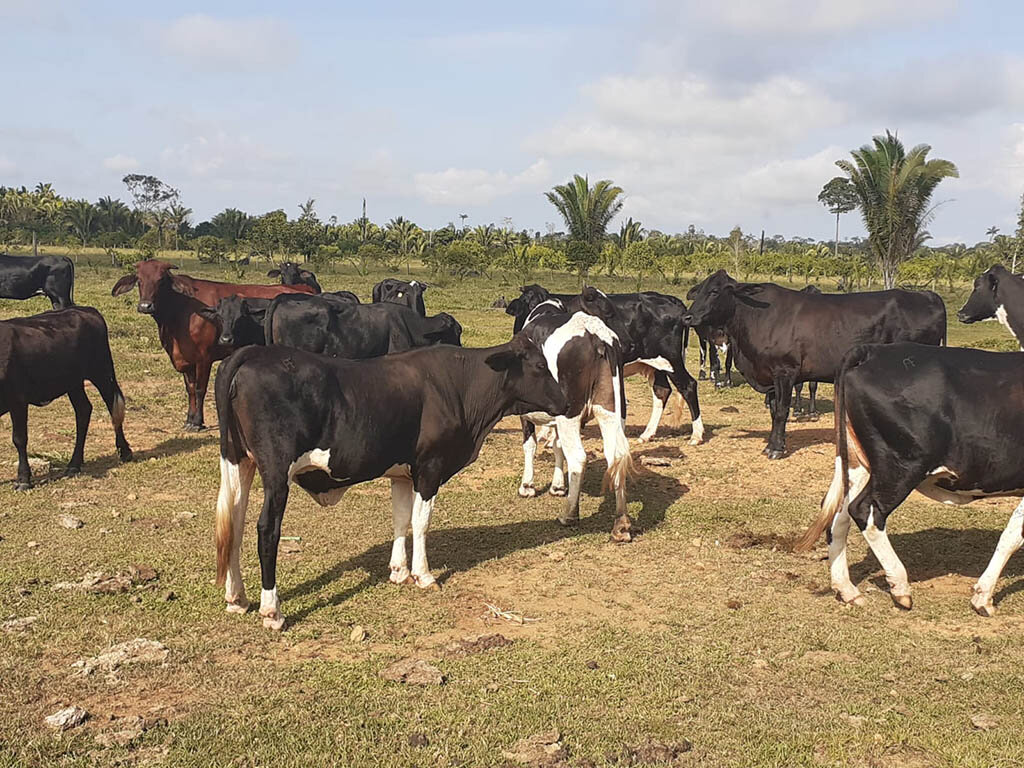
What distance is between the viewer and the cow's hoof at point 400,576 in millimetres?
7301

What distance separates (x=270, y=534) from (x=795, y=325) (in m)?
8.23

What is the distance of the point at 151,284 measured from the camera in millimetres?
13438

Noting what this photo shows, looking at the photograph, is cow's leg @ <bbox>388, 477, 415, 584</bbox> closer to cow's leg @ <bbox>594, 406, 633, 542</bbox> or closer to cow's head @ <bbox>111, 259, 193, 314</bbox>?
cow's leg @ <bbox>594, 406, 633, 542</bbox>

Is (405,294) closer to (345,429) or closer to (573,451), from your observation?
(573,451)

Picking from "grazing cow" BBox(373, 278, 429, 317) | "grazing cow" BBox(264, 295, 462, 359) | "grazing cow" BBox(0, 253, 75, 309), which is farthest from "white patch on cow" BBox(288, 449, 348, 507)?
"grazing cow" BBox(0, 253, 75, 309)

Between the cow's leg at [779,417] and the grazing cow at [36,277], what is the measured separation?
15.4m

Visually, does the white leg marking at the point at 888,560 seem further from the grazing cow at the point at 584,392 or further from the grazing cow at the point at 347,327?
the grazing cow at the point at 347,327

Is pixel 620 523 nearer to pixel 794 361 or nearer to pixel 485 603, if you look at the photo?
pixel 485 603

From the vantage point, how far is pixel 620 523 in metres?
8.62

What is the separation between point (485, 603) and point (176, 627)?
2.20m

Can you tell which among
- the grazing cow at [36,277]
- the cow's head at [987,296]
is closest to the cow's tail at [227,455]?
the cow's head at [987,296]

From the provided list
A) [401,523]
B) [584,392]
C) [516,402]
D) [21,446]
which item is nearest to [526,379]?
[516,402]

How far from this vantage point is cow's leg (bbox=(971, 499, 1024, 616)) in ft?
22.2

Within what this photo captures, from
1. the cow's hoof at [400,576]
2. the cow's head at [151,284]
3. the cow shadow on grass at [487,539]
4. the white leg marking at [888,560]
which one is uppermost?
the cow's head at [151,284]
